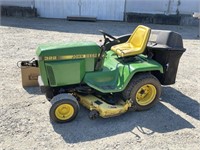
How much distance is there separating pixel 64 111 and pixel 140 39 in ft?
5.19

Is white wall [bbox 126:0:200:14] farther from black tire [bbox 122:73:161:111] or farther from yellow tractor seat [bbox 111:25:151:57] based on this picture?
black tire [bbox 122:73:161:111]

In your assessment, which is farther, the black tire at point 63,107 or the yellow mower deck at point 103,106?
the yellow mower deck at point 103,106

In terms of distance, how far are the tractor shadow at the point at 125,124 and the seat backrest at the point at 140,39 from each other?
968 millimetres

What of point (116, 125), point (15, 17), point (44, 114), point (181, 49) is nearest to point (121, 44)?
point (181, 49)

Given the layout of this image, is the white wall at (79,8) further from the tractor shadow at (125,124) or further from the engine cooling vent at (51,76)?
the engine cooling vent at (51,76)

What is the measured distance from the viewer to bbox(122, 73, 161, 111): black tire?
3.86m

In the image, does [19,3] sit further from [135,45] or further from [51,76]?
[51,76]

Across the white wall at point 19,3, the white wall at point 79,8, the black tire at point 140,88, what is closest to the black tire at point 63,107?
the black tire at point 140,88

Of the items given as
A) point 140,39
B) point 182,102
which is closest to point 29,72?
point 140,39

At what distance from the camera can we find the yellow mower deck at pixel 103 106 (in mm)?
3635

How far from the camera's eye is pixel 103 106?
366 cm

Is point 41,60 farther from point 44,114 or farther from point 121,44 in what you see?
point 121,44

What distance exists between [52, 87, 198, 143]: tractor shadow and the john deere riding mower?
0.37 feet

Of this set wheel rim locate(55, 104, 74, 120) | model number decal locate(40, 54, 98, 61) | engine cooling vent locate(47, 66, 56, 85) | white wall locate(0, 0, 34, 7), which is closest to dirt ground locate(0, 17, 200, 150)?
wheel rim locate(55, 104, 74, 120)
